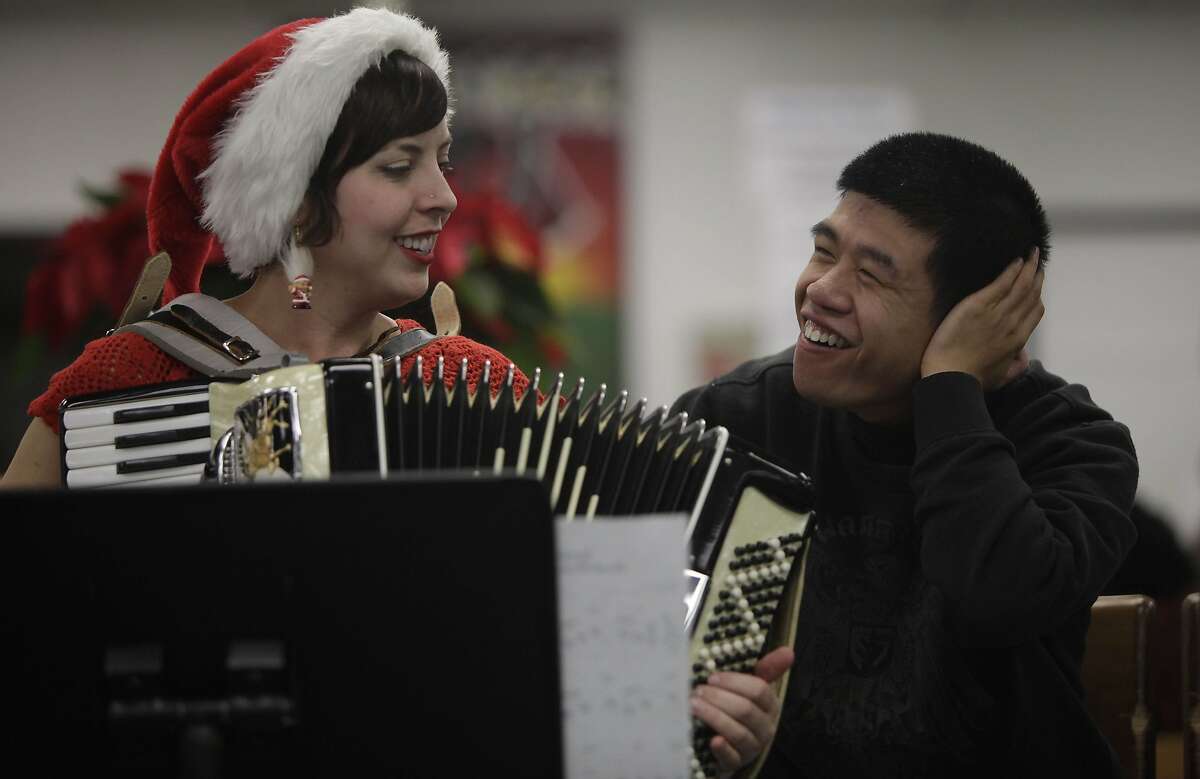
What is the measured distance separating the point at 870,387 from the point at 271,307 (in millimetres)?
781

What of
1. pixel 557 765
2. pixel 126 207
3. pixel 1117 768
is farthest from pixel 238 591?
pixel 126 207

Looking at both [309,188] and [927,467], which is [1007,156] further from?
[309,188]

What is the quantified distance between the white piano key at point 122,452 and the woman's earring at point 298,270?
25 cm

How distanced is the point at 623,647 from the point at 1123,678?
0.92 m

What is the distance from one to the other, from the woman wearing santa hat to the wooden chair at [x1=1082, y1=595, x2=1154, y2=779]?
0.85 m

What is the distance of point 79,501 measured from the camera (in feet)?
2.93

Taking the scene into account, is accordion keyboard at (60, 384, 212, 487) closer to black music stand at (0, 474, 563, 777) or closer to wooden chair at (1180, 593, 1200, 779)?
black music stand at (0, 474, 563, 777)

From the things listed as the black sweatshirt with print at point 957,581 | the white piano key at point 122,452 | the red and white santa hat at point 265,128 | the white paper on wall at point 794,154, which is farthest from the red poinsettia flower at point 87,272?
the white paper on wall at point 794,154

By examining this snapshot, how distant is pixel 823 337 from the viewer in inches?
61.1

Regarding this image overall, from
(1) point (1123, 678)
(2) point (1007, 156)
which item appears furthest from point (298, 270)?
(2) point (1007, 156)

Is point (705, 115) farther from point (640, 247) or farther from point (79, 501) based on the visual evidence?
point (79, 501)

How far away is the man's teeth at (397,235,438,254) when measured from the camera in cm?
148

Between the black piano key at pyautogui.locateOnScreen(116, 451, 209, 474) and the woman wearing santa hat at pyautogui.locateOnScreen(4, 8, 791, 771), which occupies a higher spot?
the woman wearing santa hat at pyautogui.locateOnScreen(4, 8, 791, 771)

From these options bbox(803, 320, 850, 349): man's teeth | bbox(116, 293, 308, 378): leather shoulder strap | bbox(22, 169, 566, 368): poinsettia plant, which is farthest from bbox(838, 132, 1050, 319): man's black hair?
bbox(116, 293, 308, 378): leather shoulder strap
